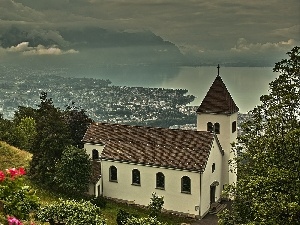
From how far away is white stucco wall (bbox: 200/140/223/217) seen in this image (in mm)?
36713

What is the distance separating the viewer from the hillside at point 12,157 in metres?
39.4

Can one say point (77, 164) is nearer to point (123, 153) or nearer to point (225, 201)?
point (123, 153)

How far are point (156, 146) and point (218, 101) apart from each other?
24.0 feet

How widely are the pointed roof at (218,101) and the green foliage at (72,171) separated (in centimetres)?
1190

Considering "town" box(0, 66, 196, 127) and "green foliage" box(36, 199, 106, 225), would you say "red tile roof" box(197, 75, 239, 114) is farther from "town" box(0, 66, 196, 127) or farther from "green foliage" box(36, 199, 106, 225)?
"town" box(0, 66, 196, 127)

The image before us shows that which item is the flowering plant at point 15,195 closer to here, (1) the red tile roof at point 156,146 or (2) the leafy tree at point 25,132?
(1) the red tile roof at point 156,146

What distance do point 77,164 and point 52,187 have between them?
3.67m

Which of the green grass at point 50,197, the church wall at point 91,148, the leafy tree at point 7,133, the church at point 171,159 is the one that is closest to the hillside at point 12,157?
the green grass at point 50,197

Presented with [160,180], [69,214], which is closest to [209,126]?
[160,180]

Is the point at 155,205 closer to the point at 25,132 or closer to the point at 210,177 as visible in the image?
the point at 210,177

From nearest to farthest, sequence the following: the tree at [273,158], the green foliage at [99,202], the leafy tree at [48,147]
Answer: the tree at [273,158], the green foliage at [99,202], the leafy tree at [48,147]

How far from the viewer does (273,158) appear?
19.7 metres

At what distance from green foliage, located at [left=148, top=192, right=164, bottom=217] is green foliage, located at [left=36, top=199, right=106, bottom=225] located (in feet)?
49.1

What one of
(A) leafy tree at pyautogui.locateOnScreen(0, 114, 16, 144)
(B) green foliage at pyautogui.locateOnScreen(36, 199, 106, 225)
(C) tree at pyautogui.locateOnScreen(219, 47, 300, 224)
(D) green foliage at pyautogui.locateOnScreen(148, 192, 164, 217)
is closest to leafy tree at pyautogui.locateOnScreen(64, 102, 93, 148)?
(A) leafy tree at pyautogui.locateOnScreen(0, 114, 16, 144)
